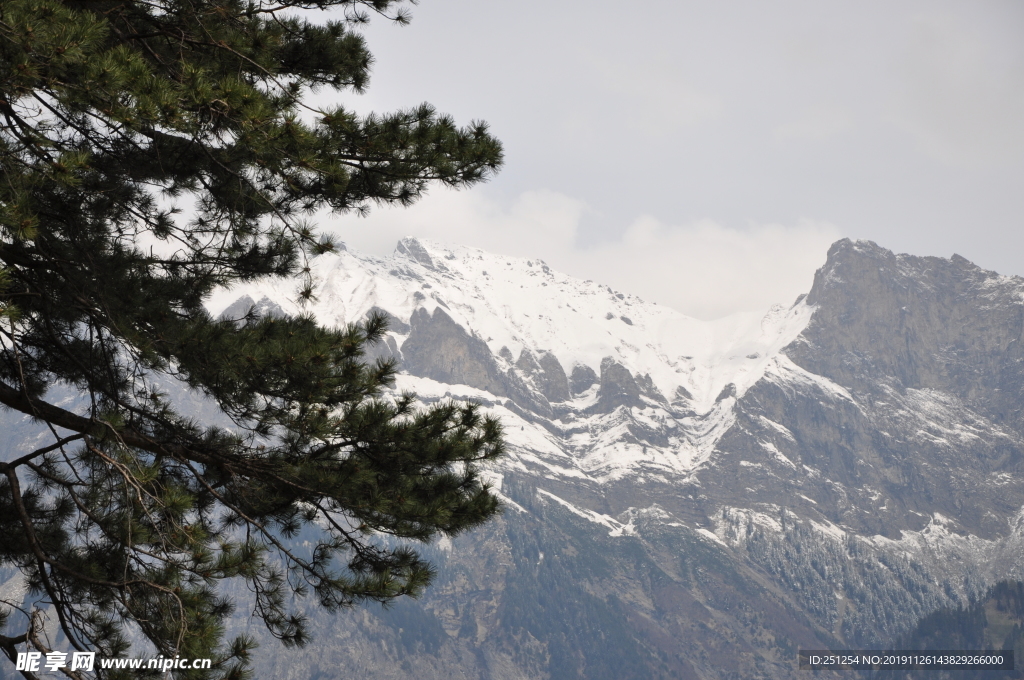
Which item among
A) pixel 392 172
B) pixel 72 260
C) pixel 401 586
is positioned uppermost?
pixel 392 172

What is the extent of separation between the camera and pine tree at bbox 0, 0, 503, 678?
9016 mm

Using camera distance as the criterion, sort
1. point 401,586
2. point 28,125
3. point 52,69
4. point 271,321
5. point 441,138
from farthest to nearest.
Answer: point 441,138
point 401,586
point 271,321
point 28,125
point 52,69

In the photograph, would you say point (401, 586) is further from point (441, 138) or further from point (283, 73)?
point (283, 73)

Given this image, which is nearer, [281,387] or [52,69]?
[52,69]

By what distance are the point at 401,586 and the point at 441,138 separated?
5944 mm

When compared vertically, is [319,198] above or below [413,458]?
above

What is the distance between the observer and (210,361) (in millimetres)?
9836

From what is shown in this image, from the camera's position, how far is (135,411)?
37.0 feet

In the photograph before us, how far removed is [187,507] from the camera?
834 centimetres

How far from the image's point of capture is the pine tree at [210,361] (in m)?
9.02

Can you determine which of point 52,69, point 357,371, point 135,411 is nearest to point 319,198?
point 357,371

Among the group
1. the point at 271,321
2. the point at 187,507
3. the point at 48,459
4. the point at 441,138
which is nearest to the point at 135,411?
the point at 48,459

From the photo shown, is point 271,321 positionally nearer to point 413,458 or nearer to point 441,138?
point 413,458

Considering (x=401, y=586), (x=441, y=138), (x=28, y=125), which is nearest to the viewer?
(x=28, y=125)
